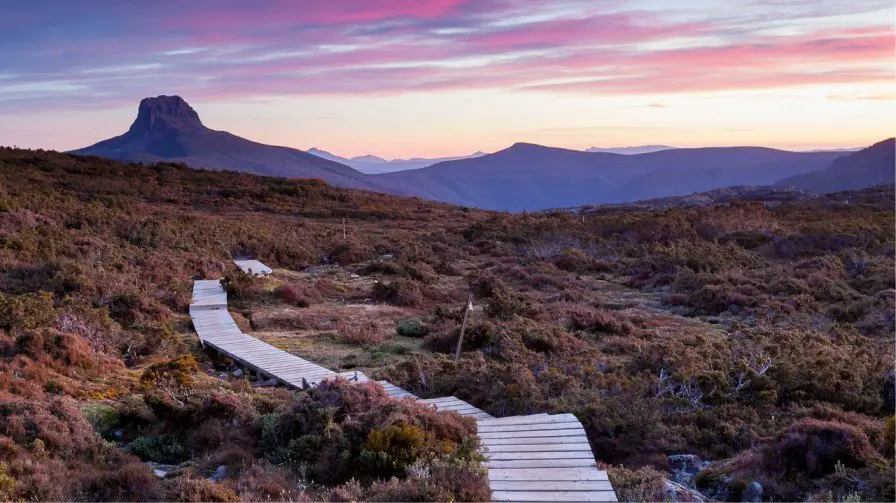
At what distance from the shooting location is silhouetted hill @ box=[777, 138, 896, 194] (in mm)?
101375

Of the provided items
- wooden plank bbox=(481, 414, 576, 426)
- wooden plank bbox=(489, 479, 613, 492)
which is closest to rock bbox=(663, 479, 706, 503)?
wooden plank bbox=(489, 479, 613, 492)

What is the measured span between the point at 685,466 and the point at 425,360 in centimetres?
429

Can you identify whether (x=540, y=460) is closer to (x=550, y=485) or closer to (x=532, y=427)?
(x=550, y=485)

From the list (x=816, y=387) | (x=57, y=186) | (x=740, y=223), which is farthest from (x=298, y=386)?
(x=57, y=186)

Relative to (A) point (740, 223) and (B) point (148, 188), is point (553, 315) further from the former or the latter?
(B) point (148, 188)

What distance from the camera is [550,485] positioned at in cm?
529

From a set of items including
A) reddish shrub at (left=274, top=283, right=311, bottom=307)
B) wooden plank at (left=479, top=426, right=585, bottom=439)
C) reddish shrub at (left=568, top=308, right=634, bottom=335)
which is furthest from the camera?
reddish shrub at (left=274, top=283, right=311, bottom=307)

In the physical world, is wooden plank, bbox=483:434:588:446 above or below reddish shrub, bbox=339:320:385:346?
above

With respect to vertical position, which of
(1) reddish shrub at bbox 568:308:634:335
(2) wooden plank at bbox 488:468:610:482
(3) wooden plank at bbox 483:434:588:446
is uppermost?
(2) wooden plank at bbox 488:468:610:482

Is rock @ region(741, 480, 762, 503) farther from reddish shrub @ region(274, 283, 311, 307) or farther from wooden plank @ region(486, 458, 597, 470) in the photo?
reddish shrub @ region(274, 283, 311, 307)

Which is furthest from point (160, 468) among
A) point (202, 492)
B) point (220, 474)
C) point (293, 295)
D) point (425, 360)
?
point (293, 295)

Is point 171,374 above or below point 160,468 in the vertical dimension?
above

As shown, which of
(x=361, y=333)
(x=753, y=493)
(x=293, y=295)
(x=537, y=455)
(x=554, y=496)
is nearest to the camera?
(x=554, y=496)

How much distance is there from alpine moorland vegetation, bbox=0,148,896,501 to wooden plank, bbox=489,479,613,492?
7.8 inches
